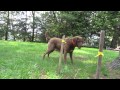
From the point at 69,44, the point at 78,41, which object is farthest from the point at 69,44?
the point at 78,41

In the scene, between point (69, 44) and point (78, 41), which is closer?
point (78, 41)

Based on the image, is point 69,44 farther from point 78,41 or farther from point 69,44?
point 78,41

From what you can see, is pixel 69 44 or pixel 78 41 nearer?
pixel 78 41

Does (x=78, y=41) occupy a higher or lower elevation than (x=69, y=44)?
higher

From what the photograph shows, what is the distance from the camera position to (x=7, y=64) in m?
7.95

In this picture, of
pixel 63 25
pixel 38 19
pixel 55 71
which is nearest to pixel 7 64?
pixel 55 71
